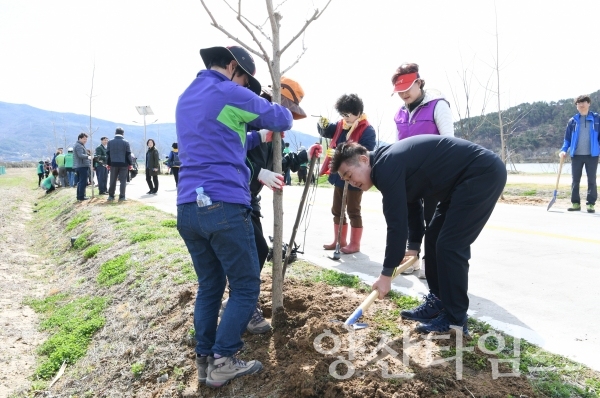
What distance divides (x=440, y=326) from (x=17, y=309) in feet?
19.3

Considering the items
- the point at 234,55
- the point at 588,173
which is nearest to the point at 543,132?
the point at 588,173

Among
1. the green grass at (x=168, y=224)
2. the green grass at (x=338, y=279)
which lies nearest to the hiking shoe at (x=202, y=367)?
the green grass at (x=338, y=279)

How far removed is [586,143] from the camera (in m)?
8.88

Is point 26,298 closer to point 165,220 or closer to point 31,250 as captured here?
point 165,220

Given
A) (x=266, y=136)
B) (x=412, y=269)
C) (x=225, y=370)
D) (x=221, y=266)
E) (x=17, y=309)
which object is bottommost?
(x=17, y=309)

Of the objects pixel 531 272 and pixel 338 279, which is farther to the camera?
pixel 531 272

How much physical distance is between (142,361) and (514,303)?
3.13 m

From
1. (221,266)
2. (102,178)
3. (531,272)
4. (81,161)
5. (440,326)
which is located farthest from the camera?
(102,178)

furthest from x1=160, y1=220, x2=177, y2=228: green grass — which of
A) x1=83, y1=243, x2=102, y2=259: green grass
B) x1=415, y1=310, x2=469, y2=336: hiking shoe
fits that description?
x1=415, y1=310, x2=469, y2=336: hiking shoe

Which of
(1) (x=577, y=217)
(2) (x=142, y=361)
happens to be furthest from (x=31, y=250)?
(1) (x=577, y=217)

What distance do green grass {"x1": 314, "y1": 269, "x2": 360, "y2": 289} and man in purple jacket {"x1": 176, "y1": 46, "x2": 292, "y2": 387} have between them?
1.68 metres

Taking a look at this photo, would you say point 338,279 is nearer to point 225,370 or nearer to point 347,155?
point 347,155

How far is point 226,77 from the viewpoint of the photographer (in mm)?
2641

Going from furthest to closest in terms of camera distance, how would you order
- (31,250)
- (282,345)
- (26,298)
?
1. (31,250)
2. (26,298)
3. (282,345)
